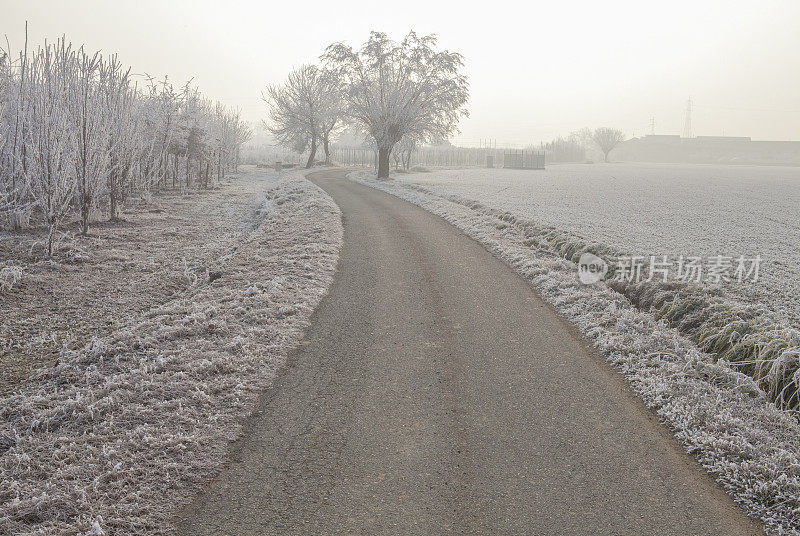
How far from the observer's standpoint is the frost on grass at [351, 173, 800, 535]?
351cm

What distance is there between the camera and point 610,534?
313cm

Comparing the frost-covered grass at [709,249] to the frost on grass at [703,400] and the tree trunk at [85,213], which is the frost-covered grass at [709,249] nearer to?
the frost on grass at [703,400]

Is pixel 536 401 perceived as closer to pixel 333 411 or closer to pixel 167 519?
pixel 333 411

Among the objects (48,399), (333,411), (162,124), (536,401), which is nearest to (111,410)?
(48,399)

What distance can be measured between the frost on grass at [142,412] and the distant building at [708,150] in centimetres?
14041

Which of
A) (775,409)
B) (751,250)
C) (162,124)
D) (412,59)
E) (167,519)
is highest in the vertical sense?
(412,59)

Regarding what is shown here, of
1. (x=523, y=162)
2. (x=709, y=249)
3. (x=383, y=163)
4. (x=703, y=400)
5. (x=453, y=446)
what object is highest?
(x=523, y=162)

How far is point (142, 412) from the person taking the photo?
14.0 feet

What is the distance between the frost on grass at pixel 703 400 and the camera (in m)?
3.51

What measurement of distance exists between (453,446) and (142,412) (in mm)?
2666

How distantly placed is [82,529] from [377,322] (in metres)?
4.23

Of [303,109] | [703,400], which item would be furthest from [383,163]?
[703,400]

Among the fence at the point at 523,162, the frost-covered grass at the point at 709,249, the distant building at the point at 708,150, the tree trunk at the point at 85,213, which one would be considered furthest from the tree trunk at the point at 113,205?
the distant building at the point at 708,150

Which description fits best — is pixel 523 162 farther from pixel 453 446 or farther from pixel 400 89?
pixel 453 446
